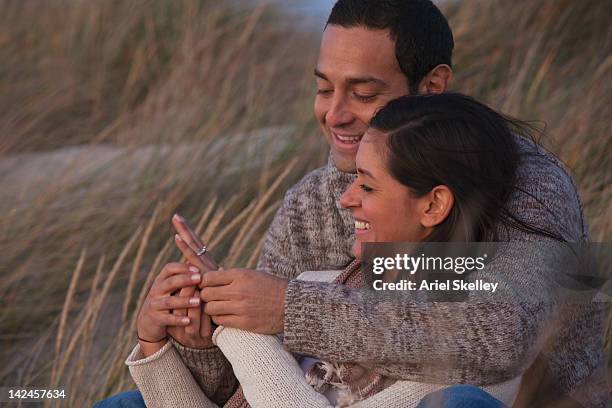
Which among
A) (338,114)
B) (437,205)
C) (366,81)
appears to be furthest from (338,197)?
(437,205)

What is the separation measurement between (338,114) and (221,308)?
822 millimetres

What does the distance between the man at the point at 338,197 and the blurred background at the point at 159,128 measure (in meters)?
0.51

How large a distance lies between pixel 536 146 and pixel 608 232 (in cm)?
103

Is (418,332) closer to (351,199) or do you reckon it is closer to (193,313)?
(351,199)

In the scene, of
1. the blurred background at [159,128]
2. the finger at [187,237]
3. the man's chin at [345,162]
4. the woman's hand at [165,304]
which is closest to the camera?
the woman's hand at [165,304]

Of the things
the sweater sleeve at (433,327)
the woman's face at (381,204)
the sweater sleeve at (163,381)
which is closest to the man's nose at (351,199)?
the woman's face at (381,204)

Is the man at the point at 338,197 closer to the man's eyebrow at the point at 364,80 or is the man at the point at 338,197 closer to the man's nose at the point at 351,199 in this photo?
the man's eyebrow at the point at 364,80

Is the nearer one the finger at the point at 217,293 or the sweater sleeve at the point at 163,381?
the finger at the point at 217,293

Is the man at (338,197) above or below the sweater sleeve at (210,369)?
above

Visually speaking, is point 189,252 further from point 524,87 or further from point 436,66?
point 524,87

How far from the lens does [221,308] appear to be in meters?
2.60

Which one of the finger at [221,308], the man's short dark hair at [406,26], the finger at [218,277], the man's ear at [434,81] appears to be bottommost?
the finger at [221,308]

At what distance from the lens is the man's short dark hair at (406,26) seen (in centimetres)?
321

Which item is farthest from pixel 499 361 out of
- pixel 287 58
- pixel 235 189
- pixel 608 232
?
pixel 287 58
